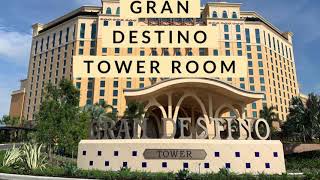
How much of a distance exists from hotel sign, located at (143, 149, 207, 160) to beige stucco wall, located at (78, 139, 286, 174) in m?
0.23

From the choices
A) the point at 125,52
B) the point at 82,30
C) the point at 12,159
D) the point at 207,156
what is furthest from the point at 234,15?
the point at 12,159

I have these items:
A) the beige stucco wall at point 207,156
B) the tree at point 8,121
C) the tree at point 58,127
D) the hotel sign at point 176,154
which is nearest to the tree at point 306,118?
the beige stucco wall at point 207,156

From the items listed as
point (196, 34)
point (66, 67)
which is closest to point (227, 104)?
point (196, 34)

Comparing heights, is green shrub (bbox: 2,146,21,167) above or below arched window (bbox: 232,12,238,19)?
below

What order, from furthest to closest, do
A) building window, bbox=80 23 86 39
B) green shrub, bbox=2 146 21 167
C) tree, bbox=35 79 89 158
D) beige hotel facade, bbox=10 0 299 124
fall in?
building window, bbox=80 23 86 39
beige hotel facade, bbox=10 0 299 124
tree, bbox=35 79 89 158
green shrub, bbox=2 146 21 167

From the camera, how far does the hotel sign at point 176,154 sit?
2283 cm

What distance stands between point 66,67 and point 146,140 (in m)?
76.3

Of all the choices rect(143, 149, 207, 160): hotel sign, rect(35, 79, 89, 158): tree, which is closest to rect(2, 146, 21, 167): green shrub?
rect(143, 149, 207, 160): hotel sign

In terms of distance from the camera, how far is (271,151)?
23.4 metres

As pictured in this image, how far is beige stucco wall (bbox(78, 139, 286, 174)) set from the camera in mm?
22766

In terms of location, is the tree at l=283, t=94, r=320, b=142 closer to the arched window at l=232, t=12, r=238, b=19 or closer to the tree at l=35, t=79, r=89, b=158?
the tree at l=35, t=79, r=89, b=158

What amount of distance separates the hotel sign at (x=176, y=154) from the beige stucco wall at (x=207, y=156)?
8.9 inches

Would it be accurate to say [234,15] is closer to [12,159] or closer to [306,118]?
[306,118]

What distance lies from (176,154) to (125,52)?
67.8 m
